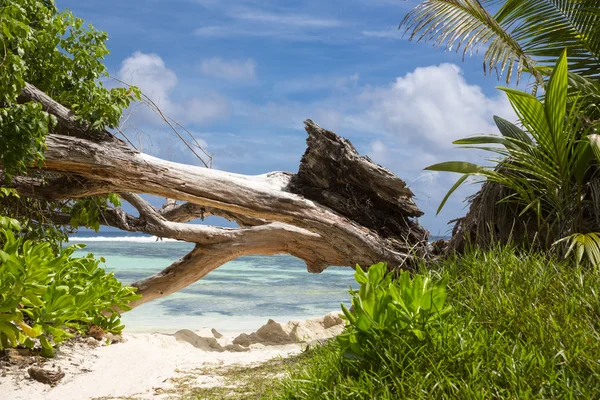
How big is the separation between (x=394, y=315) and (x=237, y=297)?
46.0 ft

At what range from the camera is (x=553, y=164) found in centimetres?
455

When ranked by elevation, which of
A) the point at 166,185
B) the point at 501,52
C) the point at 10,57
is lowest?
the point at 166,185

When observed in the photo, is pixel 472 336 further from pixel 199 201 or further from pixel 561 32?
pixel 561 32

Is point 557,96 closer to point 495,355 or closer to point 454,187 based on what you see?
point 454,187

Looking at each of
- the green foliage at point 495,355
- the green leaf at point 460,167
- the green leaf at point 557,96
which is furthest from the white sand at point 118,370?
the green leaf at point 557,96

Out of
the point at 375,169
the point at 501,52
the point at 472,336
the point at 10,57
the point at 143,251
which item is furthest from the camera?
the point at 143,251

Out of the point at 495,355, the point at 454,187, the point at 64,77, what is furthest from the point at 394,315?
the point at 64,77

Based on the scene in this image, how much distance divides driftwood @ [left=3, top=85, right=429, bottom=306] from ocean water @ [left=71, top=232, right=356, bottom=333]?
4.36 meters

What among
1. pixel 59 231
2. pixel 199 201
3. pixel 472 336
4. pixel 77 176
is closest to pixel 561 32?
pixel 199 201

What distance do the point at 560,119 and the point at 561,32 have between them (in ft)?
9.84

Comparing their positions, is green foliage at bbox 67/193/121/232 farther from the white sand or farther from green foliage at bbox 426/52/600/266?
green foliage at bbox 426/52/600/266

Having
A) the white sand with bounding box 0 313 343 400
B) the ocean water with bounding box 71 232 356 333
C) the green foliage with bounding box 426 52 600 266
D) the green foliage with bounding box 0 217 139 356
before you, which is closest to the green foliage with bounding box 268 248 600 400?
the green foliage with bounding box 426 52 600 266

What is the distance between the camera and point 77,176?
6.13 m

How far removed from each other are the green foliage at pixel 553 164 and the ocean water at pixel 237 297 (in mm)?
7628
